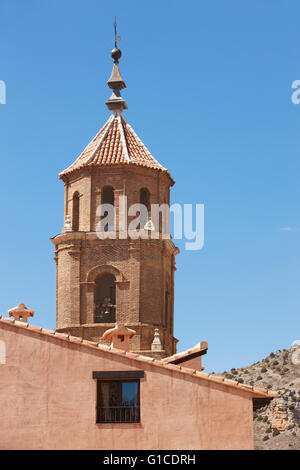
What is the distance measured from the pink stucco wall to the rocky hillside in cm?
5041

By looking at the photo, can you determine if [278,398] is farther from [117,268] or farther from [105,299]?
[117,268]

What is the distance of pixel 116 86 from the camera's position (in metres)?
43.4

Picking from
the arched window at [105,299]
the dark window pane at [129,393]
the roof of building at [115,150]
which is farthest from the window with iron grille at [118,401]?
the roof of building at [115,150]

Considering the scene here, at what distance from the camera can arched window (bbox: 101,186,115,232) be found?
39.1m

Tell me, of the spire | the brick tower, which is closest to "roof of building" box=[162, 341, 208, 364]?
the brick tower

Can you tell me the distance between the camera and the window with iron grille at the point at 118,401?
A: 70.3 feet

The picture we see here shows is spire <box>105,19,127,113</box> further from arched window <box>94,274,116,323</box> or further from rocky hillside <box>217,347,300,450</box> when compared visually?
rocky hillside <box>217,347,300,450</box>

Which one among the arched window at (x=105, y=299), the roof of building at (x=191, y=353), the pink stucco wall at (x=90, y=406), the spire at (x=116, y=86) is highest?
the spire at (x=116, y=86)

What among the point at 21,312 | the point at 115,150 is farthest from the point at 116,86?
the point at 21,312

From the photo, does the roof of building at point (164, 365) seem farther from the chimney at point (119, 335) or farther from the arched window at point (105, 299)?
the arched window at point (105, 299)

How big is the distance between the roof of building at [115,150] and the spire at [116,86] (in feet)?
1.35

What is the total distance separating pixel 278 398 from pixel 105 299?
1760 inches

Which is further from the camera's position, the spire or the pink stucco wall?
the spire
